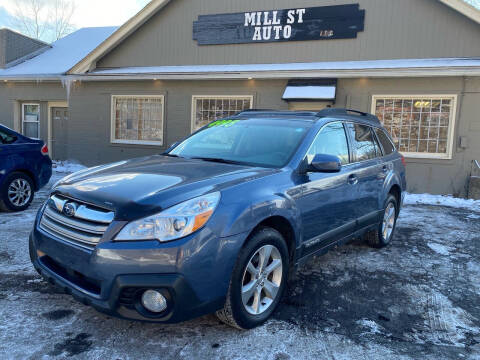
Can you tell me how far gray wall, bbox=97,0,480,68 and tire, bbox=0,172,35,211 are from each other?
686 centimetres

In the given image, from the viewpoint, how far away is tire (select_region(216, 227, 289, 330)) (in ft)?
8.79

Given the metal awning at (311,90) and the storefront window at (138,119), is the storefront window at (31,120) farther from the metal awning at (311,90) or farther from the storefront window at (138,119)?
the metal awning at (311,90)

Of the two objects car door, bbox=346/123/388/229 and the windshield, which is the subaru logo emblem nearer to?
the windshield

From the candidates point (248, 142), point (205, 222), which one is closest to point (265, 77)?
point (248, 142)

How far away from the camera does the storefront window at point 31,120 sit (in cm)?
1430

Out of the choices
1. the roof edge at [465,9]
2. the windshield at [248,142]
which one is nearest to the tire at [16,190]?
the windshield at [248,142]

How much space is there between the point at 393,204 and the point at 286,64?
6.45 metres

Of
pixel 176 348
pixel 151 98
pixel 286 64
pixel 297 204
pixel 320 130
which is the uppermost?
pixel 286 64

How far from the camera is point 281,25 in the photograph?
10.8 meters

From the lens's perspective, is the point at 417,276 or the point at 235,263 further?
the point at 417,276

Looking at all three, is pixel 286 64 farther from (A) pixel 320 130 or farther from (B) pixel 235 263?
(B) pixel 235 263

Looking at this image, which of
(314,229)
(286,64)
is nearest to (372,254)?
(314,229)

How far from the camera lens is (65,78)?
41.0ft

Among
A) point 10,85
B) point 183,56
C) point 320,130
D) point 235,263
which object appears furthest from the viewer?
point 10,85
